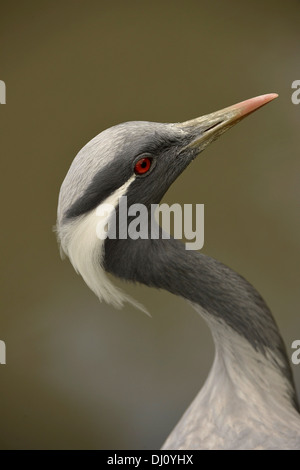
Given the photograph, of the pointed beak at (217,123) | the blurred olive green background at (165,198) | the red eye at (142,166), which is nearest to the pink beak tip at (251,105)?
the pointed beak at (217,123)

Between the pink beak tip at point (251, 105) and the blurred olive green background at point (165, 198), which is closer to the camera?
the pink beak tip at point (251, 105)

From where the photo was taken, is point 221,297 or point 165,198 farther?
point 165,198

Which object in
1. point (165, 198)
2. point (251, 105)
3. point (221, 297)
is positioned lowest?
point (221, 297)

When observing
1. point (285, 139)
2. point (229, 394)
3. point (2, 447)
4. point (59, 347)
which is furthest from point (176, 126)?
point (2, 447)

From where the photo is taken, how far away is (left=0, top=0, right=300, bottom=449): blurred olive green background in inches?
56.0

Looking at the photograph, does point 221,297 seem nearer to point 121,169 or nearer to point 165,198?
point 121,169

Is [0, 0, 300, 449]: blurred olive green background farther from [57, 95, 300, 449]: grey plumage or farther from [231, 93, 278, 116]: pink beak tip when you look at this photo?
[231, 93, 278, 116]: pink beak tip

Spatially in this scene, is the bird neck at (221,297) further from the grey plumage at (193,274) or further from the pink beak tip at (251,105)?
the pink beak tip at (251,105)

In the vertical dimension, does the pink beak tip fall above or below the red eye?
above

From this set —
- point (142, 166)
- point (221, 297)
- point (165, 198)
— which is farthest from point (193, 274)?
point (165, 198)

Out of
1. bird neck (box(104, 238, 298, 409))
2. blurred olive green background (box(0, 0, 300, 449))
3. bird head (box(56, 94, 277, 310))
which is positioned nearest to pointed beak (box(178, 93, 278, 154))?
bird head (box(56, 94, 277, 310))

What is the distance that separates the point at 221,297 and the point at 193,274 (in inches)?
2.3

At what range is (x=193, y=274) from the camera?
2.70ft

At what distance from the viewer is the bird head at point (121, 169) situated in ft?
2.44
